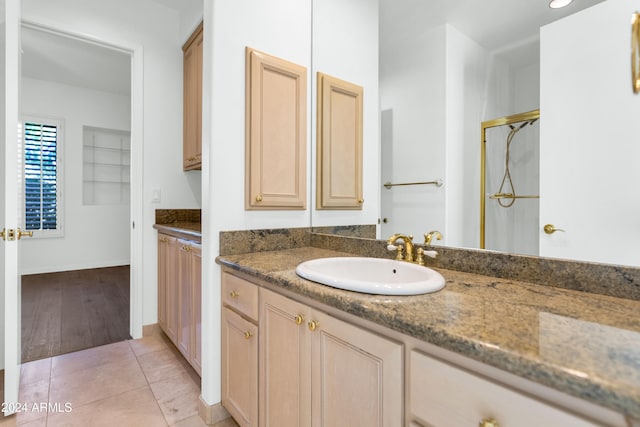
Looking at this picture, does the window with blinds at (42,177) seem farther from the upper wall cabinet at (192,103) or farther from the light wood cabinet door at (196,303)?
the light wood cabinet door at (196,303)

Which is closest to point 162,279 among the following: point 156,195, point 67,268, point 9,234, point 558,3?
point 156,195

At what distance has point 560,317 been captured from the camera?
2.21 feet

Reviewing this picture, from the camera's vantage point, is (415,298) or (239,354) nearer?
→ (415,298)

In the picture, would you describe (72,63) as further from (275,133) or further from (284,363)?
(284,363)

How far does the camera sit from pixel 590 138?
0.85 metres

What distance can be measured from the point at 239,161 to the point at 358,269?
767mm

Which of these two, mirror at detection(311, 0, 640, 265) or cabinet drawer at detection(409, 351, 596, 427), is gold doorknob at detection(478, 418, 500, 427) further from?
mirror at detection(311, 0, 640, 265)

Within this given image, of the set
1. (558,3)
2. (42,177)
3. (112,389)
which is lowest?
(112,389)

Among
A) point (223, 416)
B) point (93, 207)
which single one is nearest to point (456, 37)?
point (223, 416)

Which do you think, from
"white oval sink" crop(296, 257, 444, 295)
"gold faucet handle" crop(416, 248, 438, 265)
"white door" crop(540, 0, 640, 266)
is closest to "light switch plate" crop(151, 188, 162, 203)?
"white oval sink" crop(296, 257, 444, 295)

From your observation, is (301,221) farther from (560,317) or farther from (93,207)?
(93,207)

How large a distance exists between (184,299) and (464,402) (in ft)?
5.81

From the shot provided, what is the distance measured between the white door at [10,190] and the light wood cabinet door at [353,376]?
155 cm

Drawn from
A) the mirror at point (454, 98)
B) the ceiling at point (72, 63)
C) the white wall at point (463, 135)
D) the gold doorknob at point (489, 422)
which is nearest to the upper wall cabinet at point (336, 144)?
the mirror at point (454, 98)
